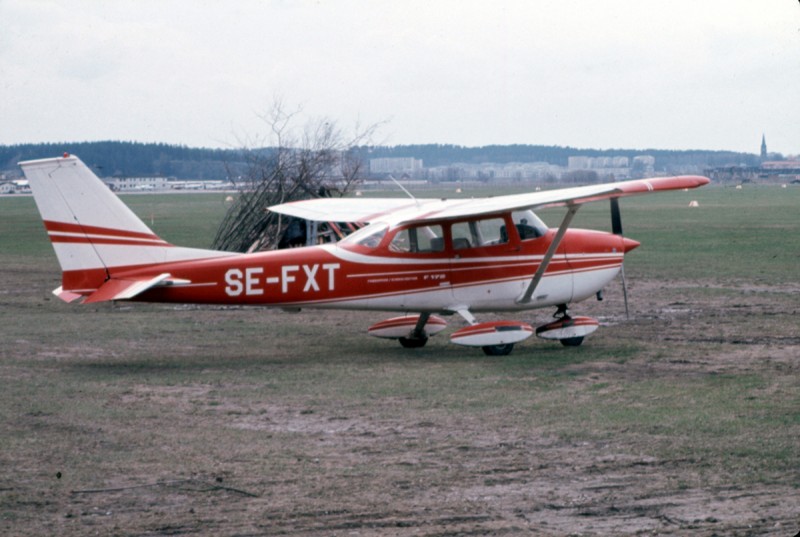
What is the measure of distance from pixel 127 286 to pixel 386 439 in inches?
189

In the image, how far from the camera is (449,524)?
644 cm

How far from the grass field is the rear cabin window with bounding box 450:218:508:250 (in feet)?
4.65

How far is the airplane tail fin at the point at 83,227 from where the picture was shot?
40.8 feet

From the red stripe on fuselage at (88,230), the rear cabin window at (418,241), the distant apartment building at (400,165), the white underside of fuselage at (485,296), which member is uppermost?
the distant apartment building at (400,165)

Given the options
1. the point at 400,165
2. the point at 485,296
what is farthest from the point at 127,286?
the point at 400,165

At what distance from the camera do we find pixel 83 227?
1253cm

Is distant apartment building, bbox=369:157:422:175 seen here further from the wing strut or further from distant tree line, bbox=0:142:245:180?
the wing strut

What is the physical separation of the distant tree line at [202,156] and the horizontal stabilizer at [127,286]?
76.6 metres

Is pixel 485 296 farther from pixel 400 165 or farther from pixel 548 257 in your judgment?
pixel 400 165

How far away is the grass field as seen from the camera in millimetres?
6695

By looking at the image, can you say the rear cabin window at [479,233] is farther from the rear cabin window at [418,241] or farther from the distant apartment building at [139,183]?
the distant apartment building at [139,183]

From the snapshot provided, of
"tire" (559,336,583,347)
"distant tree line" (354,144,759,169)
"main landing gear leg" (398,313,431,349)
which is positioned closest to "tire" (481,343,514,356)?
"tire" (559,336,583,347)

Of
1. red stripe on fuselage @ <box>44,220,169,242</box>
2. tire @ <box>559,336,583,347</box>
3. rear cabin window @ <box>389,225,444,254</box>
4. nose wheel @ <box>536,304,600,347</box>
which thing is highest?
red stripe on fuselage @ <box>44,220,169,242</box>

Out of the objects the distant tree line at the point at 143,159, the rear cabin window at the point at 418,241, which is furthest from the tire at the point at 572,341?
the distant tree line at the point at 143,159
